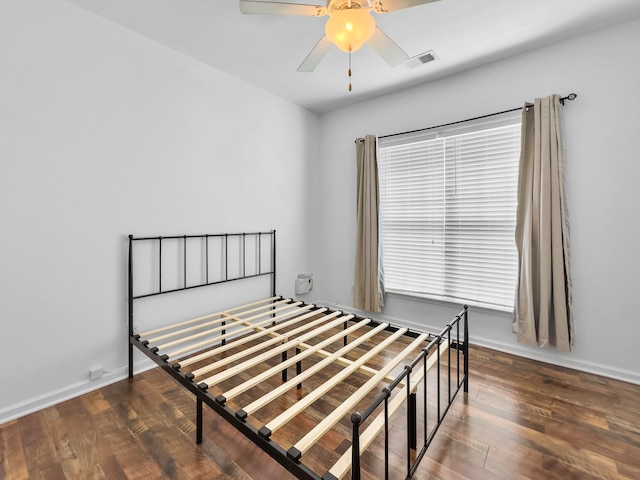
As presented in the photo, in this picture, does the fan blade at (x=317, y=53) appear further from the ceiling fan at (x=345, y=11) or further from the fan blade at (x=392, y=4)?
the fan blade at (x=392, y=4)

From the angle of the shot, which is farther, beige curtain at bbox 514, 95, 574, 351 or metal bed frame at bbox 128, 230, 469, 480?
beige curtain at bbox 514, 95, 574, 351

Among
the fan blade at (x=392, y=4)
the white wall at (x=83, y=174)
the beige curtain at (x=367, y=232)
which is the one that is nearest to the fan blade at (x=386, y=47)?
the fan blade at (x=392, y=4)

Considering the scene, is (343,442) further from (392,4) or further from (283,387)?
(392,4)

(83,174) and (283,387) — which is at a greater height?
(83,174)

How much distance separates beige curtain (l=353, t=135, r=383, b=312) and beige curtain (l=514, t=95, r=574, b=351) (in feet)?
4.44

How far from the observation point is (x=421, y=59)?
2.67 meters

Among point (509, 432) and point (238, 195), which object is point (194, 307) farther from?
point (509, 432)

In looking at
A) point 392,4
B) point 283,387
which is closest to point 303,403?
point 283,387

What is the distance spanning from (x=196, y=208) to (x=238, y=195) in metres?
0.48

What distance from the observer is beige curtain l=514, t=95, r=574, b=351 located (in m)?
2.41

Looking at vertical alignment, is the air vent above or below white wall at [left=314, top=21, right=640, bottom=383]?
above

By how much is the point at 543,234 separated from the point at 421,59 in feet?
5.85

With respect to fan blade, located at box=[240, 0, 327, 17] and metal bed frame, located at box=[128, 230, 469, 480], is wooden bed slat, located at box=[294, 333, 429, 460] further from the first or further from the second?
fan blade, located at box=[240, 0, 327, 17]

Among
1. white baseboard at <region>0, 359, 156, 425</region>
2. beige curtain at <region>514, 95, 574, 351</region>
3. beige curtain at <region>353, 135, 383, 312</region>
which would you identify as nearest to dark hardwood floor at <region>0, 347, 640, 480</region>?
white baseboard at <region>0, 359, 156, 425</region>
